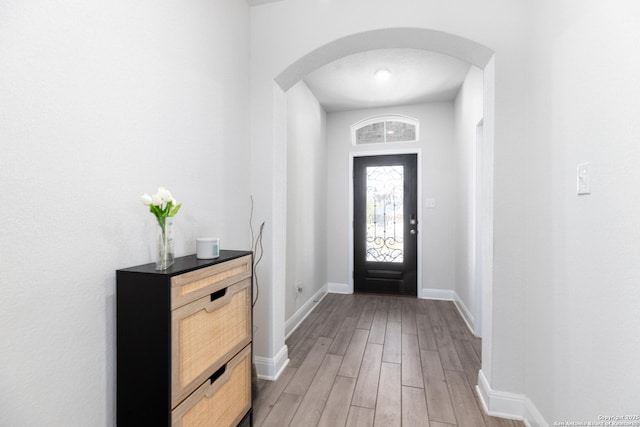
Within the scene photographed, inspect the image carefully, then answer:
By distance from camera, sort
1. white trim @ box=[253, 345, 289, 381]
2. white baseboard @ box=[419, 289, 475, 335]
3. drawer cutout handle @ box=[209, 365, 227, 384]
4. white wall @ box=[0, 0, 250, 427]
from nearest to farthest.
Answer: white wall @ box=[0, 0, 250, 427], drawer cutout handle @ box=[209, 365, 227, 384], white trim @ box=[253, 345, 289, 381], white baseboard @ box=[419, 289, 475, 335]

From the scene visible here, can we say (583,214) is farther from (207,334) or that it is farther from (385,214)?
(385,214)

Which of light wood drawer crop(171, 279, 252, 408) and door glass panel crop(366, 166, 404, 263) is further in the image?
door glass panel crop(366, 166, 404, 263)

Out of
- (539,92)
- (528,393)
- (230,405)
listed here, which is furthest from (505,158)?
(230,405)

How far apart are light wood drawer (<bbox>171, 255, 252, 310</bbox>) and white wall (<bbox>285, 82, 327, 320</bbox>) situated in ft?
4.98

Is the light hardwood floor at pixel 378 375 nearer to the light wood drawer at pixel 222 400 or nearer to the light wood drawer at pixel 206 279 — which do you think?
the light wood drawer at pixel 222 400

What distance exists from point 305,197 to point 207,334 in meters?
2.37

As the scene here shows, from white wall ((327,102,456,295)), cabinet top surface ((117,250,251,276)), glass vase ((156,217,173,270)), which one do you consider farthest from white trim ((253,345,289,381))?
white wall ((327,102,456,295))

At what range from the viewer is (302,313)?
11.0ft

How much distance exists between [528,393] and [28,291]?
230 centimetres

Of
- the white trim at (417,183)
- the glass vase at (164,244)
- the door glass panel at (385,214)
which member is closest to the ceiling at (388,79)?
the white trim at (417,183)

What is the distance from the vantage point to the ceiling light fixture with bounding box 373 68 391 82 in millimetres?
3174

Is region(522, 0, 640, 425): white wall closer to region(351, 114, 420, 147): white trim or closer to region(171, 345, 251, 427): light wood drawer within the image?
region(171, 345, 251, 427): light wood drawer

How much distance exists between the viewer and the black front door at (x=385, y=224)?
13.8ft

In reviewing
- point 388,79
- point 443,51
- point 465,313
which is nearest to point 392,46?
point 443,51
